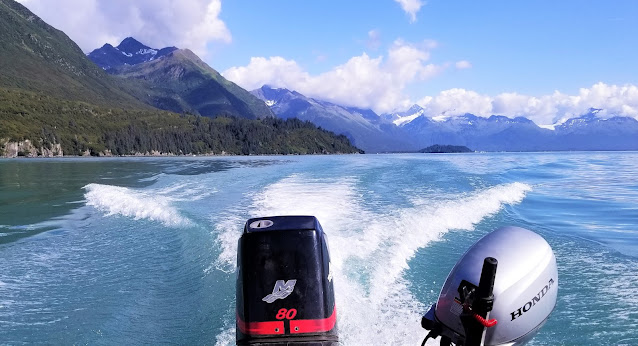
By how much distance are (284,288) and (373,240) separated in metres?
6.77

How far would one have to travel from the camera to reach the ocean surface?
6.93m

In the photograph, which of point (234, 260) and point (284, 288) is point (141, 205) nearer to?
point (234, 260)

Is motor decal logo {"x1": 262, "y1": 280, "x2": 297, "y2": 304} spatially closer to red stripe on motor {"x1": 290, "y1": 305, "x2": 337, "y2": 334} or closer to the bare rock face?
red stripe on motor {"x1": 290, "y1": 305, "x2": 337, "y2": 334}

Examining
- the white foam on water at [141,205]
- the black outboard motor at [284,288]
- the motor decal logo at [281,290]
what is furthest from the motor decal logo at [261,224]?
the white foam on water at [141,205]

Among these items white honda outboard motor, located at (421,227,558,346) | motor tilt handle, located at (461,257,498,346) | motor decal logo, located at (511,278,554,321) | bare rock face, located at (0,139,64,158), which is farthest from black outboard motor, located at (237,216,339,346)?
bare rock face, located at (0,139,64,158)

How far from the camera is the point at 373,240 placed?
1164 cm

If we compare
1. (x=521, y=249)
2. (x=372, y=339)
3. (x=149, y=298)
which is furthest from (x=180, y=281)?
(x=521, y=249)

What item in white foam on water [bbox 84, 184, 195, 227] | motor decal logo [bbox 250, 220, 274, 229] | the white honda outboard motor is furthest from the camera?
white foam on water [bbox 84, 184, 195, 227]

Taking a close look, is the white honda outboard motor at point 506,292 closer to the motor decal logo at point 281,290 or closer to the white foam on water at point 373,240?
the motor decal logo at point 281,290

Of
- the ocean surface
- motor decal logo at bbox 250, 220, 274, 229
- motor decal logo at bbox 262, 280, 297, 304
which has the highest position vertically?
motor decal logo at bbox 250, 220, 274, 229

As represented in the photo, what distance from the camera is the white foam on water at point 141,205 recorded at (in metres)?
16.0

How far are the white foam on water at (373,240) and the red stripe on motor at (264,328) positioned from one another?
59.3 inches

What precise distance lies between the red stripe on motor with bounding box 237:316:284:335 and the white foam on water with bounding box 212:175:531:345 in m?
1.51

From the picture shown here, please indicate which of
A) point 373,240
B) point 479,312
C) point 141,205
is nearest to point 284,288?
point 479,312
